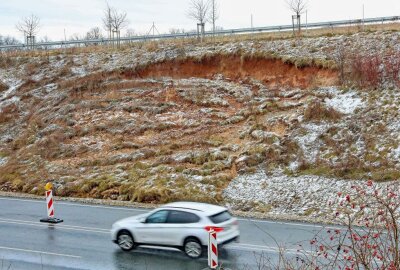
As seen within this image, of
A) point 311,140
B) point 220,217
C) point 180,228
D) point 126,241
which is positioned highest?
point 311,140

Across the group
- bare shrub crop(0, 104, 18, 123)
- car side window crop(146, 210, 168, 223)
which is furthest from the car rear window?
bare shrub crop(0, 104, 18, 123)

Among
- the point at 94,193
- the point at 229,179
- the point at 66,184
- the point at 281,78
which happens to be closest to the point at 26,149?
the point at 66,184

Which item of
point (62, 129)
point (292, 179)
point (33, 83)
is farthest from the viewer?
point (33, 83)

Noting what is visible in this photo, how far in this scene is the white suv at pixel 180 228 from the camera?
Answer: 46.2 ft

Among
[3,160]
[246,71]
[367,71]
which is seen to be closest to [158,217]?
[367,71]

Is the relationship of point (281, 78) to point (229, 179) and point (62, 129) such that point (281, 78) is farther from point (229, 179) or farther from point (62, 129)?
point (62, 129)

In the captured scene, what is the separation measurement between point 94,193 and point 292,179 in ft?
30.8

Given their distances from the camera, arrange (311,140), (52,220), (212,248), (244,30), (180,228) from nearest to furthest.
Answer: (212,248)
(180,228)
(52,220)
(311,140)
(244,30)

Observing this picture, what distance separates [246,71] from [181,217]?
22563 millimetres

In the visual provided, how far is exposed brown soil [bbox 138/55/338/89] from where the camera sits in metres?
31.9

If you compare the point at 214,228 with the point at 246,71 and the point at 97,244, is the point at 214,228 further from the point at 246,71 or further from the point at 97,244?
the point at 246,71

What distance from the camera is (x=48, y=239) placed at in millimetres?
17047

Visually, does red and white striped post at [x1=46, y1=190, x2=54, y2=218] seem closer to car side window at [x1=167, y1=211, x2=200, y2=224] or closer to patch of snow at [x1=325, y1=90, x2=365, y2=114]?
car side window at [x1=167, y1=211, x2=200, y2=224]

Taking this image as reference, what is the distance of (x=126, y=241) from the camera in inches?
599
